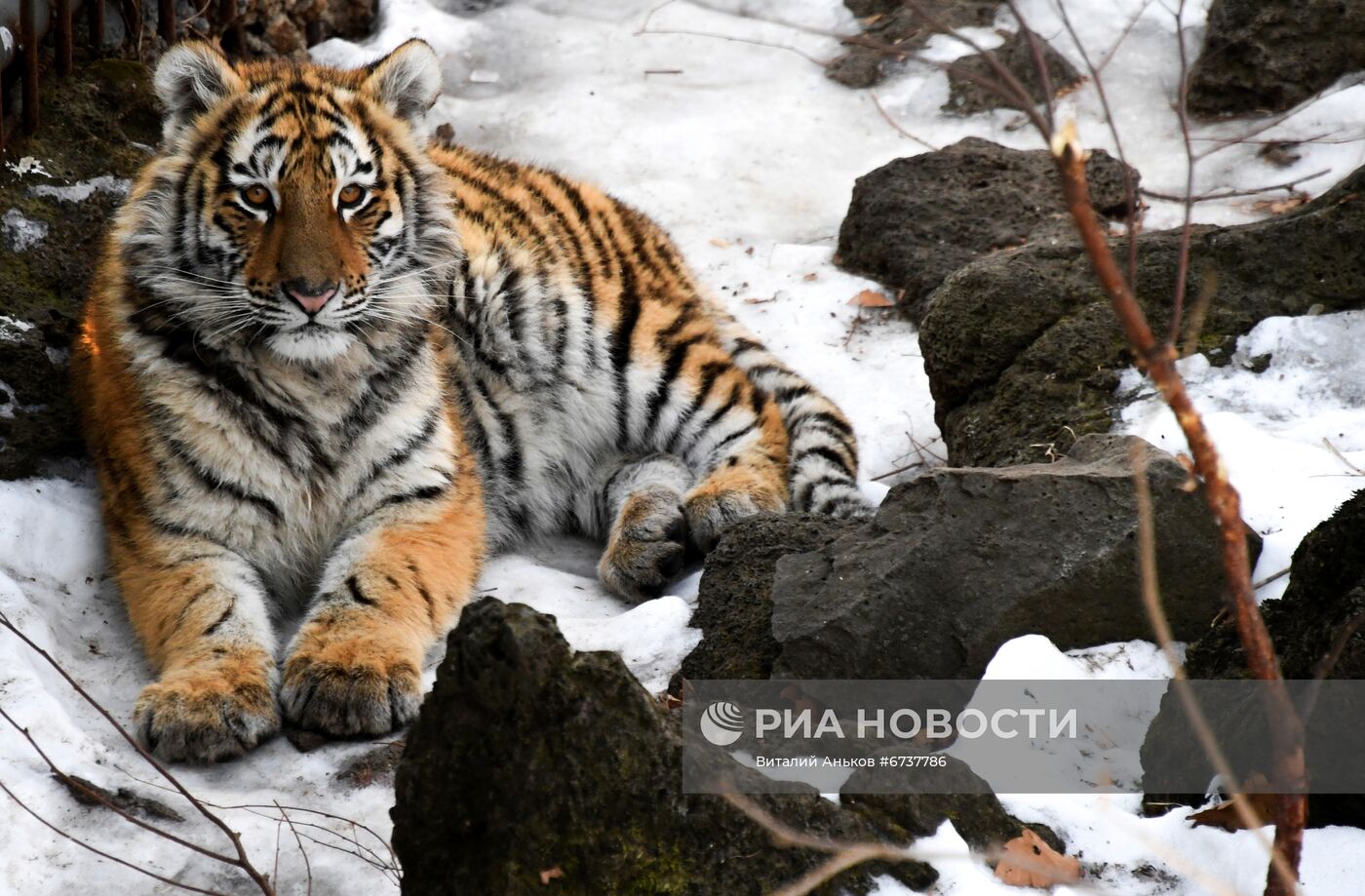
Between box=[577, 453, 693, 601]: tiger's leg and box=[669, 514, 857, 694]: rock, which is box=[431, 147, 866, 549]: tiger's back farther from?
box=[669, 514, 857, 694]: rock

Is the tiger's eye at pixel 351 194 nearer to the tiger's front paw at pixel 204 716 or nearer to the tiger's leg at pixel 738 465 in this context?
the tiger's front paw at pixel 204 716

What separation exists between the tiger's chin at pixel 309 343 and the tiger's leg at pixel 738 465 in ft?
4.13

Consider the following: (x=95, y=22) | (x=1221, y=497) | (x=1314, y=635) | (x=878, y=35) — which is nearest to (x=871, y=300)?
(x=878, y=35)

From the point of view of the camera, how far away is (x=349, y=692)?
3078mm

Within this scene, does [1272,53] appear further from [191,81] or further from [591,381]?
[191,81]

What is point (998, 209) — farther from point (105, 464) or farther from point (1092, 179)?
point (105, 464)

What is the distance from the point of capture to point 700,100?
691 centimetres

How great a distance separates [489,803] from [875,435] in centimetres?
294

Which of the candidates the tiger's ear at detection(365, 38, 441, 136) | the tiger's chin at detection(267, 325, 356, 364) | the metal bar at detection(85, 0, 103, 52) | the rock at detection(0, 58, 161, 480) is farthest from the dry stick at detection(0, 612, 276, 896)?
the metal bar at detection(85, 0, 103, 52)

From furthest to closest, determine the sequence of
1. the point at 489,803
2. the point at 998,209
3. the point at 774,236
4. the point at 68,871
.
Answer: the point at 774,236 → the point at 998,209 → the point at 68,871 → the point at 489,803

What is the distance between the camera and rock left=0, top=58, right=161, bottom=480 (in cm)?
388

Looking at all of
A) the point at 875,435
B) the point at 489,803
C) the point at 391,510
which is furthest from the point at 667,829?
the point at 875,435

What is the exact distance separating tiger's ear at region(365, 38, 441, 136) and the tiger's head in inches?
0.7

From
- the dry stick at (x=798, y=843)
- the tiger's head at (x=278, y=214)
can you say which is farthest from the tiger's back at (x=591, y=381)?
the dry stick at (x=798, y=843)
